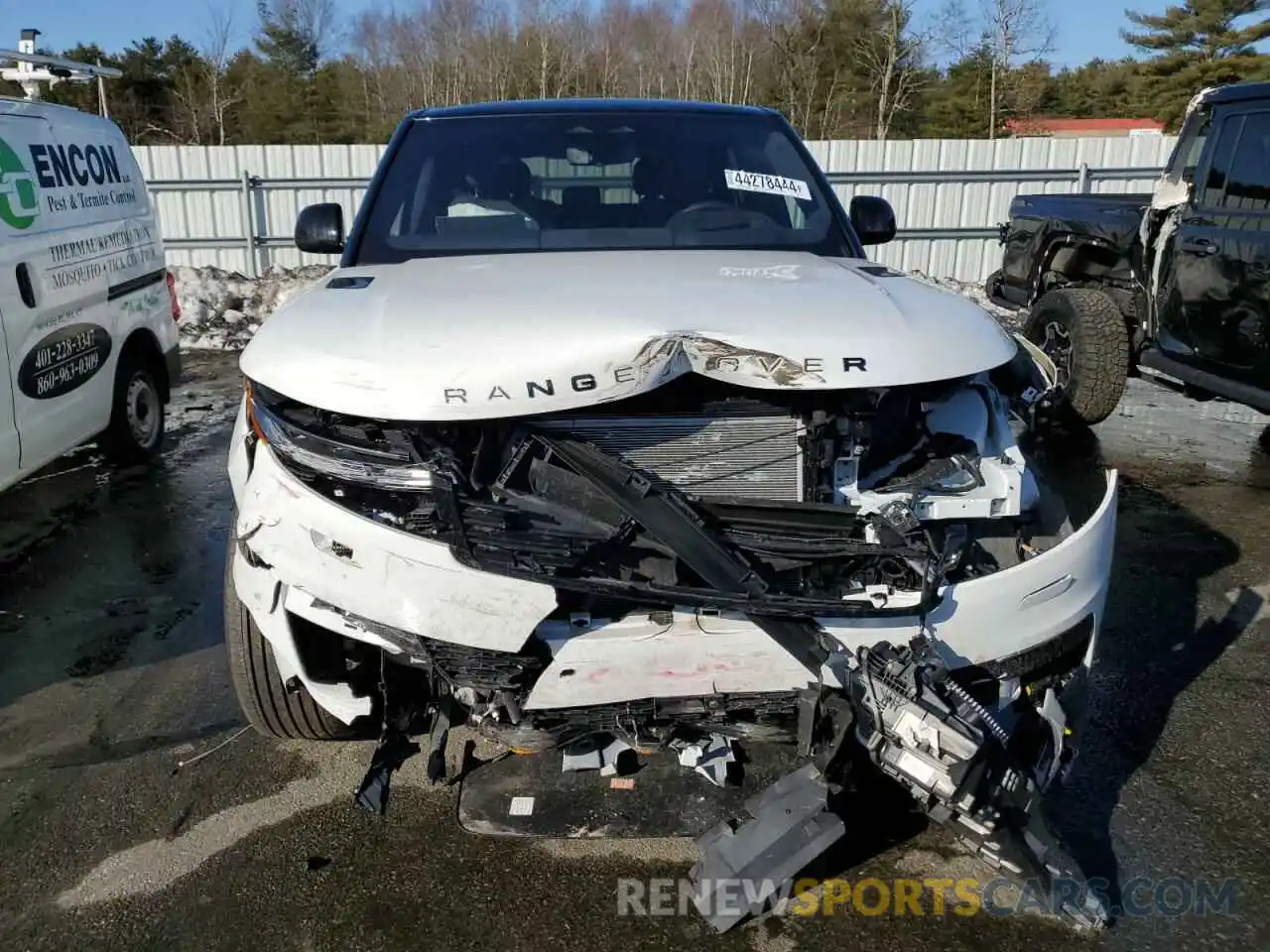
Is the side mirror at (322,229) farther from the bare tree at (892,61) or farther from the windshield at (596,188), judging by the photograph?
the bare tree at (892,61)

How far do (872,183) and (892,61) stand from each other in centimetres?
2117

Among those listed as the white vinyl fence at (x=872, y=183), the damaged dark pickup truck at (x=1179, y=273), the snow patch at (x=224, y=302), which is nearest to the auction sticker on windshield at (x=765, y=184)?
the damaged dark pickup truck at (x=1179, y=273)

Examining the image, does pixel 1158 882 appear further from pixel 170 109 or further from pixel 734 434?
pixel 170 109

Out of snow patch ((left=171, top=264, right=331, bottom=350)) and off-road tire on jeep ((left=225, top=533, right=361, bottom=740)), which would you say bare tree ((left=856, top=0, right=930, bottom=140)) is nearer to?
Result: snow patch ((left=171, top=264, right=331, bottom=350))

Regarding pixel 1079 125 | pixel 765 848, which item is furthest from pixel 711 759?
pixel 1079 125

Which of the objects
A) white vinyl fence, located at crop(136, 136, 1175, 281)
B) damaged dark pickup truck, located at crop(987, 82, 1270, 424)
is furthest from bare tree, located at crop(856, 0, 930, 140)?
damaged dark pickup truck, located at crop(987, 82, 1270, 424)

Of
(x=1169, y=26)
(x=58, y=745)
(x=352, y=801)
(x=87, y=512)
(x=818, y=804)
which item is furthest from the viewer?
(x=1169, y=26)

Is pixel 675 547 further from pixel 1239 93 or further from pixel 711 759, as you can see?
pixel 1239 93

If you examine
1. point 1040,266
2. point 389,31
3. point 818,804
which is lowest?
point 818,804

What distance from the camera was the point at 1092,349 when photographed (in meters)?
6.01

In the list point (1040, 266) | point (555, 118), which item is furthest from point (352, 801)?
point (1040, 266)

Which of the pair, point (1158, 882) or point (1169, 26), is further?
point (1169, 26)

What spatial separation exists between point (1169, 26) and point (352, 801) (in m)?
42.6

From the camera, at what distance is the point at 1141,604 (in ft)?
13.1
